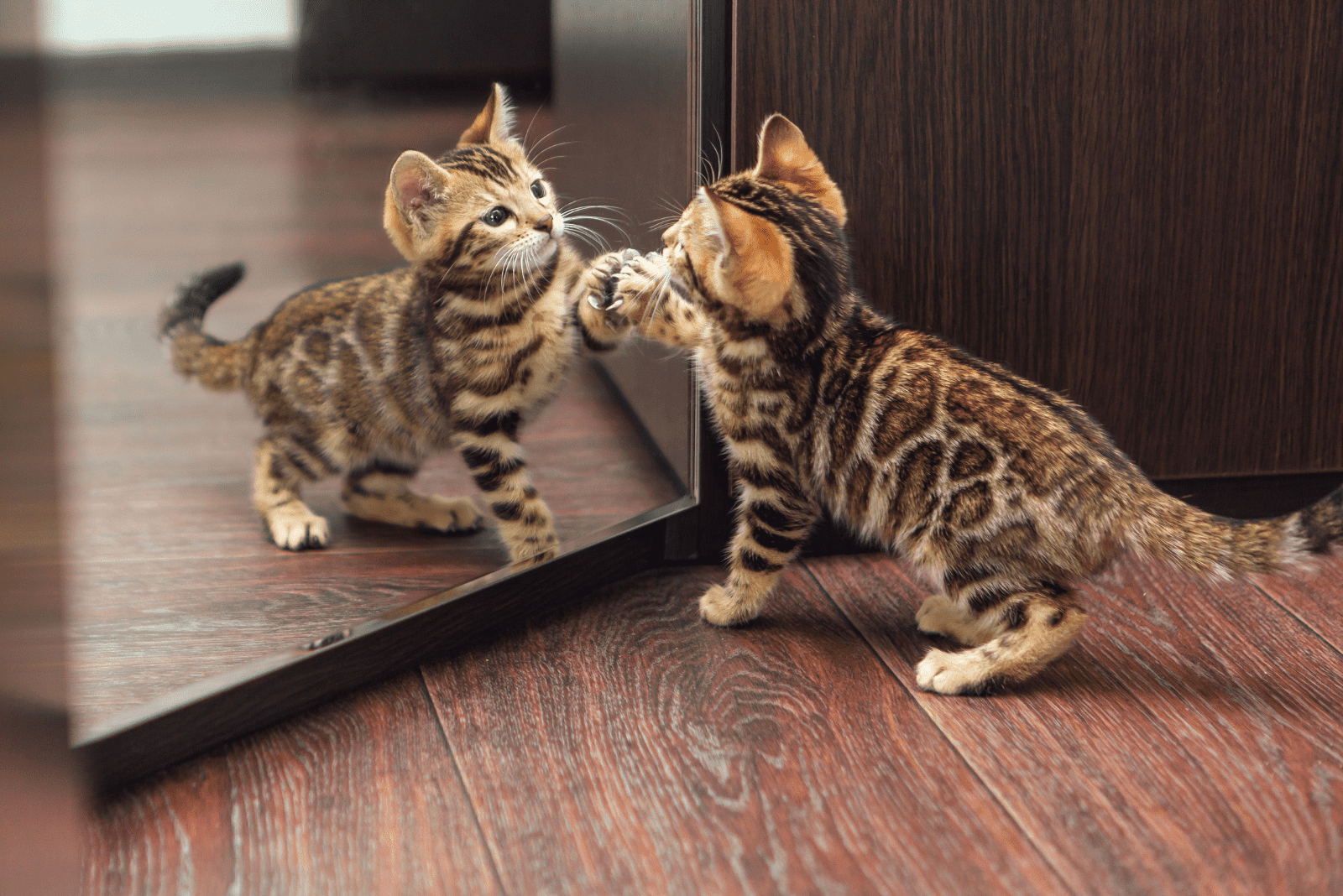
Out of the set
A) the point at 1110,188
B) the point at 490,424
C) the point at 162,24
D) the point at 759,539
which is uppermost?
the point at 162,24

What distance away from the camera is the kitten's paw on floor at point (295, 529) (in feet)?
5.46

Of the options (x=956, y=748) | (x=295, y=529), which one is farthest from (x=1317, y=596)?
(x=295, y=529)

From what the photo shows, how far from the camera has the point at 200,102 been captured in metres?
2.83

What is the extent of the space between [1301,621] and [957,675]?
49 cm

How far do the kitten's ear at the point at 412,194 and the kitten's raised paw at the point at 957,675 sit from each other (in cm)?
76

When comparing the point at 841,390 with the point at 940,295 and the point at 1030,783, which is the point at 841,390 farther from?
the point at 1030,783

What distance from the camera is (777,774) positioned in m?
1.21

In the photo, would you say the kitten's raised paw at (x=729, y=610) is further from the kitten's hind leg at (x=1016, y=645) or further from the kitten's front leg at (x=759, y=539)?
the kitten's hind leg at (x=1016, y=645)

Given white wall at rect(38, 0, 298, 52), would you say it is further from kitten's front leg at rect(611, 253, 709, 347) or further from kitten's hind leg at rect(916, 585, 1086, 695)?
kitten's hind leg at rect(916, 585, 1086, 695)

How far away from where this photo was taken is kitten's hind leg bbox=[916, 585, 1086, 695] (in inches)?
52.0

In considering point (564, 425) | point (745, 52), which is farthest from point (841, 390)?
point (564, 425)

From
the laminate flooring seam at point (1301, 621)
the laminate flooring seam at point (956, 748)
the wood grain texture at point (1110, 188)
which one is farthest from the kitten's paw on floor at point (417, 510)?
the laminate flooring seam at point (1301, 621)

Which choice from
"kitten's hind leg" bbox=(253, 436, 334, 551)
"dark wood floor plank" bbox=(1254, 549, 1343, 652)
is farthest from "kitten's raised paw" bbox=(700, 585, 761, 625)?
"dark wood floor plank" bbox=(1254, 549, 1343, 652)

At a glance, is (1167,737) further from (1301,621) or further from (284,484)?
(284,484)
